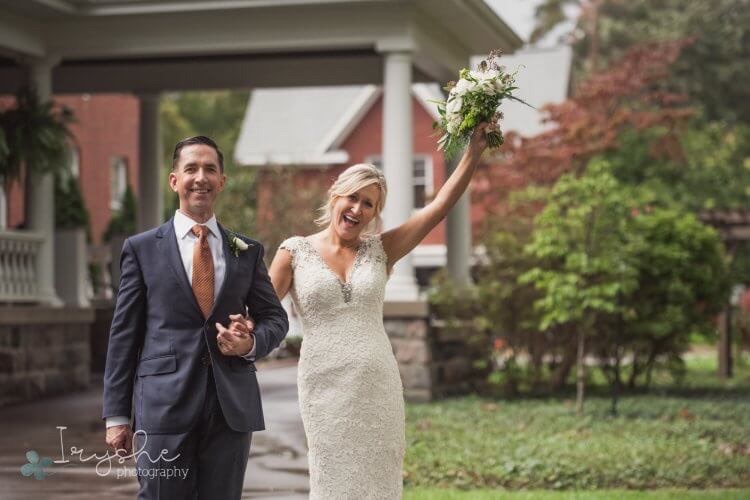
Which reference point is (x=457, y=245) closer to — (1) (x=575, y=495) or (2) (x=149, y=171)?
(2) (x=149, y=171)

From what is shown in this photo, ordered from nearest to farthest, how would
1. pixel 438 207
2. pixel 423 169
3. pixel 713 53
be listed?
pixel 438 207
pixel 423 169
pixel 713 53

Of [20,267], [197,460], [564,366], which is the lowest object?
[564,366]

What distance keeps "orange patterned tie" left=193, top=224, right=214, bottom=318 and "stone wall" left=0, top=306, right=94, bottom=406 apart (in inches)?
397

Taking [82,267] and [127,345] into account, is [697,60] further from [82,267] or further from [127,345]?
[127,345]

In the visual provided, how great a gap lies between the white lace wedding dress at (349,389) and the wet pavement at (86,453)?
98 centimetres

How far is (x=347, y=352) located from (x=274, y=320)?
794mm

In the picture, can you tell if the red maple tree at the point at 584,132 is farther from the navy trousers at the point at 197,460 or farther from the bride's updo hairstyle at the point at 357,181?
the navy trousers at the point at 197,460

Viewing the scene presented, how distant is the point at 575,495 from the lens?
8805 millimetres

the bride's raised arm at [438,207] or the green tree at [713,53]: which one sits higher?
the green tree at [713,53]

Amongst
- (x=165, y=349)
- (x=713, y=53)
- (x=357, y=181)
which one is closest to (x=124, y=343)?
(x=165, y=349)

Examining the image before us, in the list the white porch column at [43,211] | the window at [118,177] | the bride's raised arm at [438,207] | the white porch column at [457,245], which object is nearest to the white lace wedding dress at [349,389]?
the bride's raised arm at [438,207]

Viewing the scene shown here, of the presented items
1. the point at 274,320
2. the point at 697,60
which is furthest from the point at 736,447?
the point at 697,60

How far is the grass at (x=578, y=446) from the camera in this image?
941cm

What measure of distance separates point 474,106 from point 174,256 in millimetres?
1641
